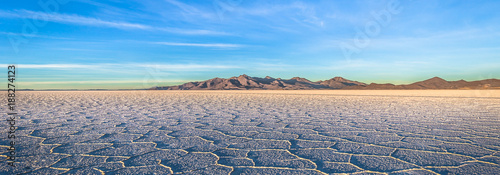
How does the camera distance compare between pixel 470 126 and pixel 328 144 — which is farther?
pixel 470 126

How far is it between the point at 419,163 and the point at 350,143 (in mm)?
671

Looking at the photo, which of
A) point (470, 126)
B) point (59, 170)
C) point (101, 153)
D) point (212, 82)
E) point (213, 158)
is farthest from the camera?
point (212, 82)

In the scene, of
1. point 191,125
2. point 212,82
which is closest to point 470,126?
point 191,125

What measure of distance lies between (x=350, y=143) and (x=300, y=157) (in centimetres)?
69

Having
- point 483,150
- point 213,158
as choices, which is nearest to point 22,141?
point 213,158

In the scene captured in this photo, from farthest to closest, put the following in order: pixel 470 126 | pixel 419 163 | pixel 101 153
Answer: pixel 470 126, pixel 101 153, pixel 419 163

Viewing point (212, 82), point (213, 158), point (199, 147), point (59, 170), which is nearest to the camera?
point (59, 170)

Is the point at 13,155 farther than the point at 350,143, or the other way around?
the point at 350,143

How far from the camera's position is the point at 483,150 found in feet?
7.61

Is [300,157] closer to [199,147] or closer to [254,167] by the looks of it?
[254,167]

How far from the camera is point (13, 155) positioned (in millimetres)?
2221

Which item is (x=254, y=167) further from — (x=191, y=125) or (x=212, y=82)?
(x=212, y=82)

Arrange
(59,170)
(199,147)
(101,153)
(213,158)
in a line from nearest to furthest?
(59,170) < (213,158) < (101,153) < (199,147)

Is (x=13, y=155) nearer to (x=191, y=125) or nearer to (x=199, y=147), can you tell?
(x=199, y=147)
